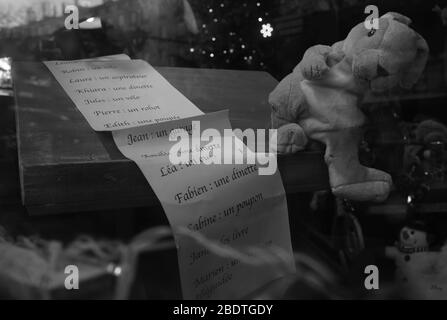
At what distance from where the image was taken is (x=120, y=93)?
913 mm

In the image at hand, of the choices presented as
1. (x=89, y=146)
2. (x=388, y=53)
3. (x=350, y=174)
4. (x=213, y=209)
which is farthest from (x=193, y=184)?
(x=388, y=53)

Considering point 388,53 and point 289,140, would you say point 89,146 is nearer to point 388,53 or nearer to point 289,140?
point 289,140

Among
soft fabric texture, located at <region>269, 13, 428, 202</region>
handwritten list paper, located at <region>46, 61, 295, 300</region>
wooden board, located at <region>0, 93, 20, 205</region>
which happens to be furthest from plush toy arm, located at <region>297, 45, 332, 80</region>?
wooden board, located at <region>0, 93, 20, 205</region>

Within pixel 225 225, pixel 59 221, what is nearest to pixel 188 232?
pixel 225 225

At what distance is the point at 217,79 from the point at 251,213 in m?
0.26

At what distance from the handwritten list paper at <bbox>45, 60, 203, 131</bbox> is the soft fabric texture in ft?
0.56

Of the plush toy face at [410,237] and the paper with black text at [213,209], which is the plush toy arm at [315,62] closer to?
the paper with black text at [213,209]

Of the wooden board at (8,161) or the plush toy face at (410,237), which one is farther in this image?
the plush toy face at (410,237)

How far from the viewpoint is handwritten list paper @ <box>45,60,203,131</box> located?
88 cm

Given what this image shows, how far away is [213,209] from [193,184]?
49 millimetres

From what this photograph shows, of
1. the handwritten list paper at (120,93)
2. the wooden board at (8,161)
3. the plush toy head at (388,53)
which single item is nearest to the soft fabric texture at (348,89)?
the plush toy head at (388,53)

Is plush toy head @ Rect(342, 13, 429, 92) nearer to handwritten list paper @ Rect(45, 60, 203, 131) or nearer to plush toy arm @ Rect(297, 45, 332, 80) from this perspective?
plush toy arm @ Rect(297, 45, 332, 80)

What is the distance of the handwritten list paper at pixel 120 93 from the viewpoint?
88 centimetres

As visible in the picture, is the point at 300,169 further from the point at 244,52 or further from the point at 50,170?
the point at 50,170
